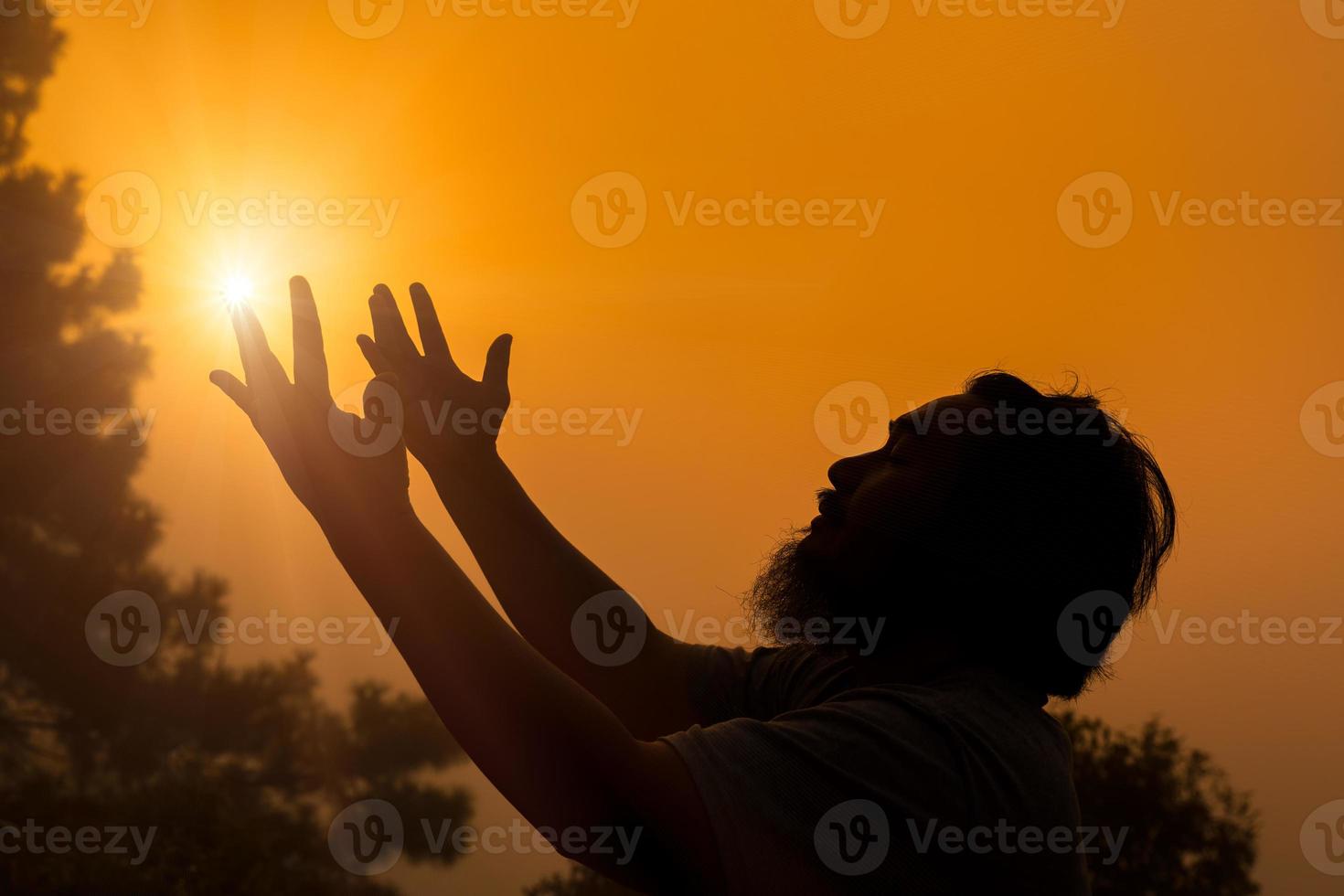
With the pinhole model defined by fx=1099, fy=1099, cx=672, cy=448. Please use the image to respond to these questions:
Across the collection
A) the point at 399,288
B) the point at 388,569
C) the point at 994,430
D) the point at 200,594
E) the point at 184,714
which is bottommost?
the point at 388,569

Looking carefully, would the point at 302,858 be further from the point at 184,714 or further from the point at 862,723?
the point at 862,723

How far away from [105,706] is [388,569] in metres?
6.76

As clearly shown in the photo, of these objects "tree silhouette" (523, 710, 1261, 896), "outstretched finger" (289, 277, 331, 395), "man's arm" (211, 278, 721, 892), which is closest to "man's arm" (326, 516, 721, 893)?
"man's arm" (211, 278, 721, 892)

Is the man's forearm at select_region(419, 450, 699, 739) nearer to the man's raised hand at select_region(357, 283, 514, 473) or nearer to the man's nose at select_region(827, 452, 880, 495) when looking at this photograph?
the man's raised hand at select_region(357, 283, 514, 473)

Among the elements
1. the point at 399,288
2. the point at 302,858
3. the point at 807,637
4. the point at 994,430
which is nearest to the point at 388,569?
the point at 807,637

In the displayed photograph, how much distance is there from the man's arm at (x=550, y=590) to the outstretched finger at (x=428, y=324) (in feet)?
0.26

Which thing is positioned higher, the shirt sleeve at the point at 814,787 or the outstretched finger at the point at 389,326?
the outstretched finger at the point at 389,326

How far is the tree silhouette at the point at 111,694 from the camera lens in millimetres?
6547

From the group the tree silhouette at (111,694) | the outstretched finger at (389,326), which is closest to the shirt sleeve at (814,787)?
the outstretched finger at (389,326)

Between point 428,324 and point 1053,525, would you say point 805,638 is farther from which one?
point 428,324

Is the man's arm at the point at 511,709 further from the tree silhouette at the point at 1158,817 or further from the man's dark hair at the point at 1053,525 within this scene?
the tree silhouette at the point at 1158,817

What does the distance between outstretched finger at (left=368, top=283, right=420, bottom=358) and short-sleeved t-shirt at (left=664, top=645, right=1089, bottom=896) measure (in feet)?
2.29

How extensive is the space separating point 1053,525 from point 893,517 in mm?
192

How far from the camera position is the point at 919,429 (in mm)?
1482
